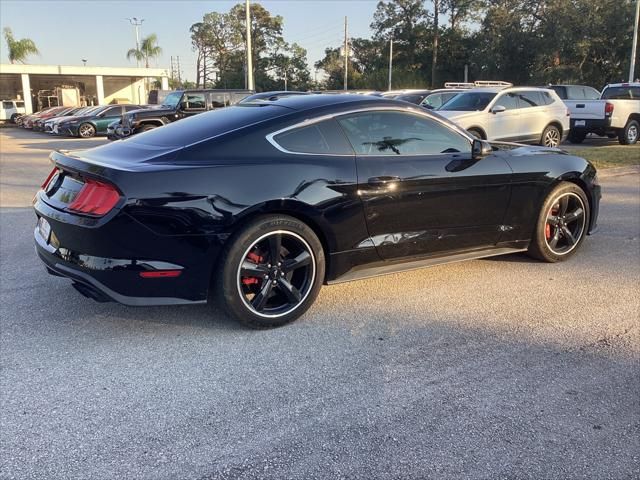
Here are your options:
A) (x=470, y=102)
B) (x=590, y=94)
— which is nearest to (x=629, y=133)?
(x=590, y=94)

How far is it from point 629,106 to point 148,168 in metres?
17.1

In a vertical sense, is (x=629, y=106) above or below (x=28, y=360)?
above

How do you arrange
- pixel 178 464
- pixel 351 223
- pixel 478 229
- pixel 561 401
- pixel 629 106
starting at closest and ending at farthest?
pixel 178 464
pixel 561 401
pixel 351 223
pixel 478 229
pixel 629 106

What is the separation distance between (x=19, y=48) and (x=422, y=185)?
58.2 metres

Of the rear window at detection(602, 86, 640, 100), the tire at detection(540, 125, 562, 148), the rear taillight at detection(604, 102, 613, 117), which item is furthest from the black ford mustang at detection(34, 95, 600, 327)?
the rear window at detection(602, 86, 640, 100)

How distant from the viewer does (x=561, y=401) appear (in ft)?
9.97

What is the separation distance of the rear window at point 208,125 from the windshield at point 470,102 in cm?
974

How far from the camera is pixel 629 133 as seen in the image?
1695 centimetres

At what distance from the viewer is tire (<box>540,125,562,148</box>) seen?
14211 millimetres

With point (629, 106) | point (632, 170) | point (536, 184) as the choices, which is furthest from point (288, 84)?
point (536, 184)

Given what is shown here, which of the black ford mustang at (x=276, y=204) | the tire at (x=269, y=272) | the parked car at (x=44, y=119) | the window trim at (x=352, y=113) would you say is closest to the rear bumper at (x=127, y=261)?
the black ford mustang at (x=276, y=204)

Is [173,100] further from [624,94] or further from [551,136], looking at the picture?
[624,94]

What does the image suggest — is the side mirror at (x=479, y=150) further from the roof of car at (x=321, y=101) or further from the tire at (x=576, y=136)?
the tire at (x=576, y=136)

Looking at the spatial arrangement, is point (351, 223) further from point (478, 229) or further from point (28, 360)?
point (28, 360)
